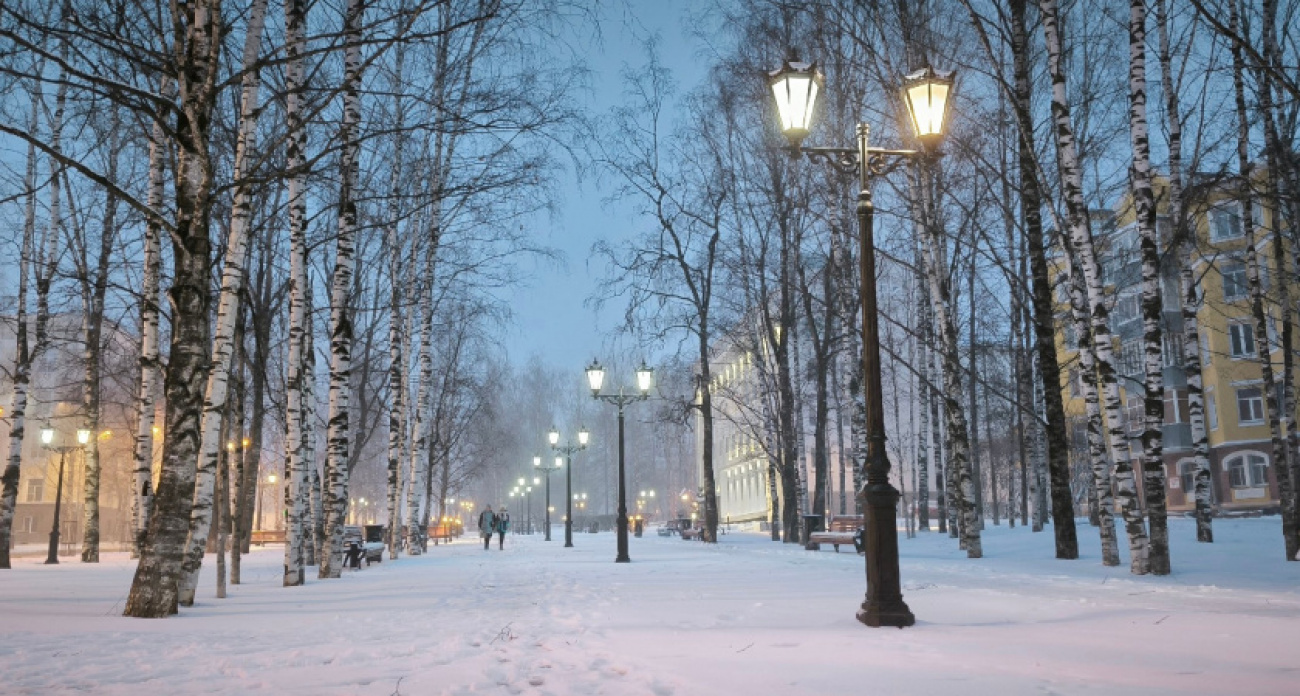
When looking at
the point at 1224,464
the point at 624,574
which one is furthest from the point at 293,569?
the point at 1224,464

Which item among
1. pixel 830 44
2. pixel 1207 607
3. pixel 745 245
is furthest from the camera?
pixel 745 245

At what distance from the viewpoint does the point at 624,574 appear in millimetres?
13758

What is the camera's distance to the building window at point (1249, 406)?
116ft

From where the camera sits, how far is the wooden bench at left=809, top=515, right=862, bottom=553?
19.3m

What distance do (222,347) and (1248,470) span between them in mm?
40018

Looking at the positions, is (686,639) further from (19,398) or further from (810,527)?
(19,398)

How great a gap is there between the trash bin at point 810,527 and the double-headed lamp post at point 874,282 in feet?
49.3

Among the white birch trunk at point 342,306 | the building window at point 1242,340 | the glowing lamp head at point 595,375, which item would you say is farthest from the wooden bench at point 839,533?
the building window at point 1242,340

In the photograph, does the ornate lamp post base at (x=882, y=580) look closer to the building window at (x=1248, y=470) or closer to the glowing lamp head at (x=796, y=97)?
the glowing lamp head at (x=796, y=97)

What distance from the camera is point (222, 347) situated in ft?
28.3

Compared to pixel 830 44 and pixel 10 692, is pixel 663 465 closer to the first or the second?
pixel 830 44

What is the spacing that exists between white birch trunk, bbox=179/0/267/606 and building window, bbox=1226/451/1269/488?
3945cm

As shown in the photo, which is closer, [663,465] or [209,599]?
[209,599]

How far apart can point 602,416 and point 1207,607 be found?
7834 centimetres
